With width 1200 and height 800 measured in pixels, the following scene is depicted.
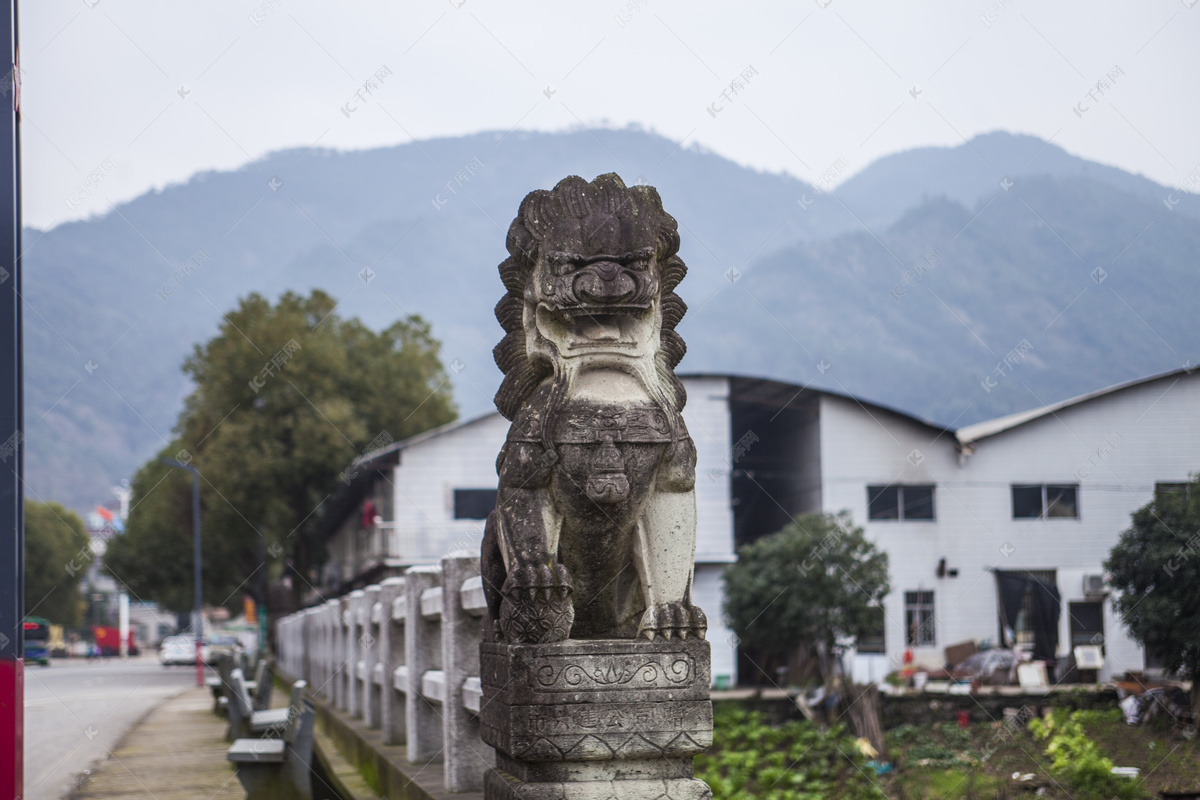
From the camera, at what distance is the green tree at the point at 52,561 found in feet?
150

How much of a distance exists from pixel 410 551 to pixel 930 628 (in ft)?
35.9

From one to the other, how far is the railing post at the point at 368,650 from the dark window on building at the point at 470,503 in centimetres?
1590

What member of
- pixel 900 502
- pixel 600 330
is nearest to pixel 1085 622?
pixel 900 502

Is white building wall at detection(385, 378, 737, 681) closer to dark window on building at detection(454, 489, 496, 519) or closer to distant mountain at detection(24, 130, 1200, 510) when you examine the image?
dark window on building at detection(454, 489, 496, 519)

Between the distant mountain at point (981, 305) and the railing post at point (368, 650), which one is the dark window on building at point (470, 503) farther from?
the distant mountain at point (981, 305)

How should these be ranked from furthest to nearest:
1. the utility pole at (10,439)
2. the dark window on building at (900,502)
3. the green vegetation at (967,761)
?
1. the dark window on building at (900,502)
2. the green vegetation at (967,761)
3. the utility pole at (10,439)

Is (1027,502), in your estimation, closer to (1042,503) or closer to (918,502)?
(1042,503)

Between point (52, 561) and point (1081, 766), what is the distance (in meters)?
46.7

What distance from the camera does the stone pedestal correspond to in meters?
3.42

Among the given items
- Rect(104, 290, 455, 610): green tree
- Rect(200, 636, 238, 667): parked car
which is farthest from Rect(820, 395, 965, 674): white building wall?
Rect(200, 636, 238, 667): parked car

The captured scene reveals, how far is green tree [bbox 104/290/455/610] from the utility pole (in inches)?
898

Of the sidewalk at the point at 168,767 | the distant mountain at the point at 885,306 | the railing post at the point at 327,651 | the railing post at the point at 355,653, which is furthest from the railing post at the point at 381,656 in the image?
the distant mountain at the point at 885,306

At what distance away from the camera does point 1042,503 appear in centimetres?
2344

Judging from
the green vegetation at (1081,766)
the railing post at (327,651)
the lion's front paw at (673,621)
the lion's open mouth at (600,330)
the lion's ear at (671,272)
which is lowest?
the green vegetation at (1081,766)
